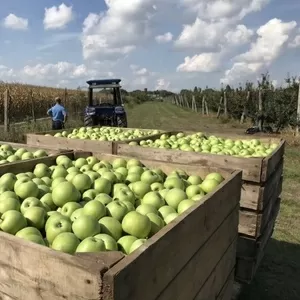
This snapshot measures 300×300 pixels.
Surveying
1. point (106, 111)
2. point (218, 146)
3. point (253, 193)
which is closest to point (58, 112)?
point (106, 111)

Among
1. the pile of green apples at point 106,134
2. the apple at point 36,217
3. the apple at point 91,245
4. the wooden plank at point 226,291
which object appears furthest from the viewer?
the pile of green apples at point 106,134

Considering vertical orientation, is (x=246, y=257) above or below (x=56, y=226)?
below

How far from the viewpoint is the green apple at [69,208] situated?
6.42ft

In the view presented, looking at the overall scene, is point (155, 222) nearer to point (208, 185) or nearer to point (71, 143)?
point (208, 185)

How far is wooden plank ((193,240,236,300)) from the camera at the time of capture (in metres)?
1.97

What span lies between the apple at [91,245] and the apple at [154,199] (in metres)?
0.71

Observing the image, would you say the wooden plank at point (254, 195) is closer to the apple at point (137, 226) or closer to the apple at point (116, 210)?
the apple at point (116, 210)

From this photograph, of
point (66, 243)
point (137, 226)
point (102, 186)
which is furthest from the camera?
point (102, 186)

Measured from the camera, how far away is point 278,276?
14.1 feet

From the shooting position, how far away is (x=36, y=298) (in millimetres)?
1270

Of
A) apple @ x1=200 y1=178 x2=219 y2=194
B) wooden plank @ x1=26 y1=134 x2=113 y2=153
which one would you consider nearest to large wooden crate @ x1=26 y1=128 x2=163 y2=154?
wooden plank @ x1=26 y1=134 x2=113 y2=153

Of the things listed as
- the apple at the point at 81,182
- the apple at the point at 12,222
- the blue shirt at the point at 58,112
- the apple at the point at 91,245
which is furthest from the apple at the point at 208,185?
the blue shirt at the point at 58,112

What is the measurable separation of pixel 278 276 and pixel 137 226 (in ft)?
10.5

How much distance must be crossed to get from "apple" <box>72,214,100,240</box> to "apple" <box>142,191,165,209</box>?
1.93 feet
